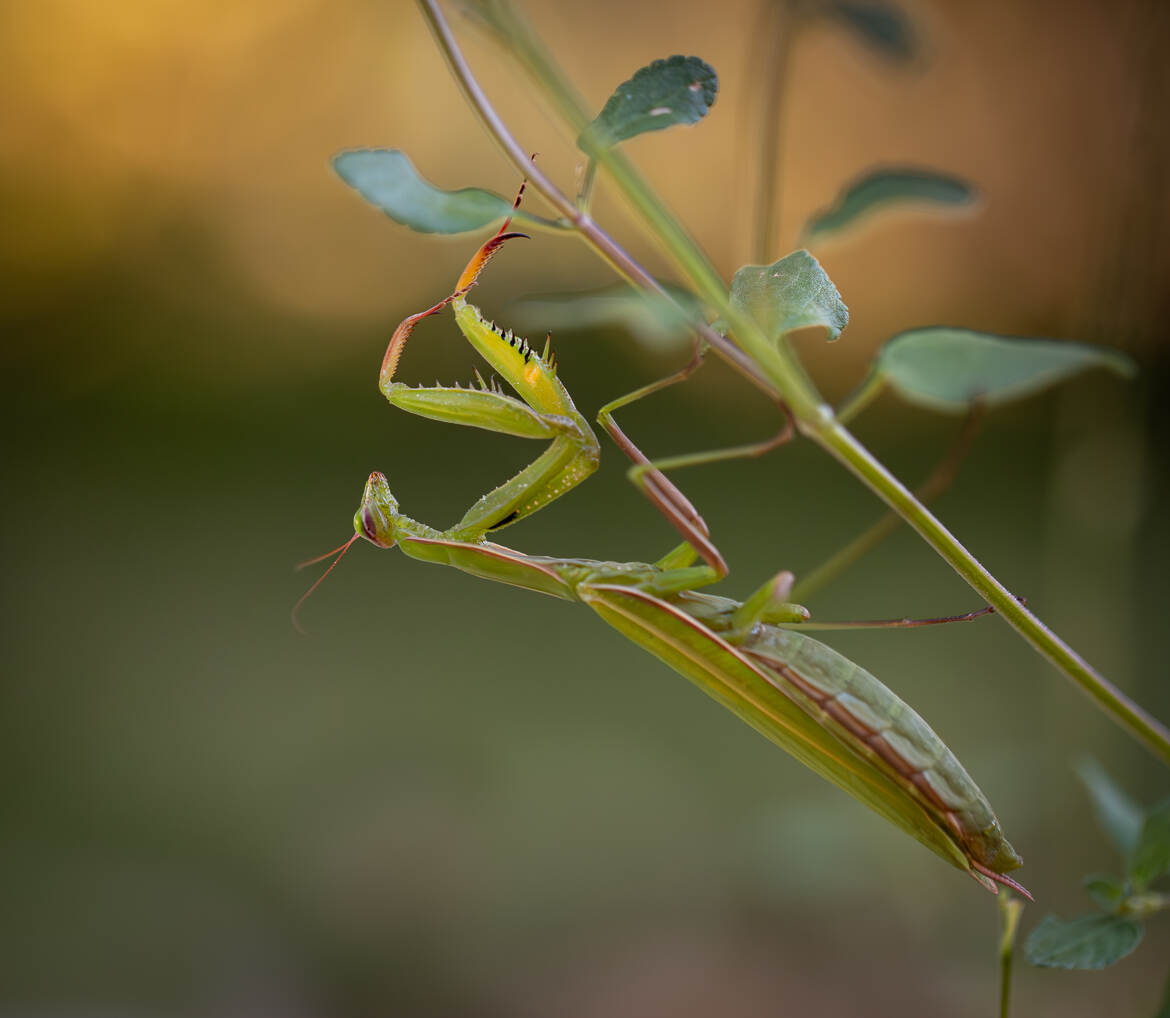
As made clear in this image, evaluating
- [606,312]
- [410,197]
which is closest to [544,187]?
[410,197]

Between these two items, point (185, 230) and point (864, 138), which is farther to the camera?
point (185, 230)

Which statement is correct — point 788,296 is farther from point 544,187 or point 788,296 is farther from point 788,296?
point 544,187

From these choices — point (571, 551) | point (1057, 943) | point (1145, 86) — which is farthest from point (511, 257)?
point (1057, 943)

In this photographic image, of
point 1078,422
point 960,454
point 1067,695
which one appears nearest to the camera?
point 960,454

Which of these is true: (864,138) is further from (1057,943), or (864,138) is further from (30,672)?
(30,672)

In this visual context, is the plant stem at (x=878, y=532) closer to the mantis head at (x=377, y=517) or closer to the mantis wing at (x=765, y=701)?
the mantis wing at (x=765, y=701)

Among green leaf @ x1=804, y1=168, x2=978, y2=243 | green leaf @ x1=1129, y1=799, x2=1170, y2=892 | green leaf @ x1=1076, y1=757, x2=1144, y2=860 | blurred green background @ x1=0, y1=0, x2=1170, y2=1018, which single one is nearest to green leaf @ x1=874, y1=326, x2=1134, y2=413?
green leaf @ x1=804, y1=168, x2=978, y2=243
